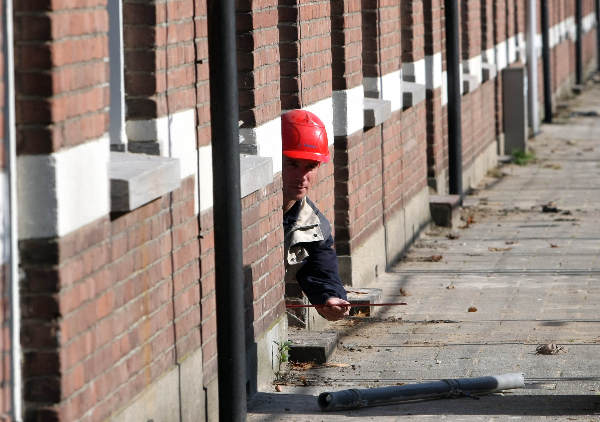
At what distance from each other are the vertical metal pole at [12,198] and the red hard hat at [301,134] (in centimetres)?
348

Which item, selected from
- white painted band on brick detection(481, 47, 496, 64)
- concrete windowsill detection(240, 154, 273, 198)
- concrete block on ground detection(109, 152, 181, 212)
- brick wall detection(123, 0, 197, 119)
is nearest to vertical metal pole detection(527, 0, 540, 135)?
white painted band on brick detection(481, 47, 496, 64)

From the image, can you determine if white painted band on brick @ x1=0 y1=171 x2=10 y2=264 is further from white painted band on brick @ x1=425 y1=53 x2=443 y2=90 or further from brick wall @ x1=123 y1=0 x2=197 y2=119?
white painted band on brick @ x1=425 y1=53 x2=443 y2=90

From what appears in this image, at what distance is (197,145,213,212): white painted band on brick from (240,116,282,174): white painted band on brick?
2.98ft

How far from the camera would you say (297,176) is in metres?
7.90

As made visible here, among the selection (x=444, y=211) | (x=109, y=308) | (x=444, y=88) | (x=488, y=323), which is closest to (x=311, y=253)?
(x=488, y=323)

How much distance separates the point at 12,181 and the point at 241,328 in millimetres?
1784

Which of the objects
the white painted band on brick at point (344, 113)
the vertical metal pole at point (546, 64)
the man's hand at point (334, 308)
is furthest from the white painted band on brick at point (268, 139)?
the vertical metal pole at point (546, 64)

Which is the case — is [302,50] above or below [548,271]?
above

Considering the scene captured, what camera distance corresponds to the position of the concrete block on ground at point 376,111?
10523 mm

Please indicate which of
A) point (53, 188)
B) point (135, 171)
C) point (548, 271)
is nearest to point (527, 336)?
point (548, 271)

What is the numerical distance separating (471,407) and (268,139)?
6.11 ft

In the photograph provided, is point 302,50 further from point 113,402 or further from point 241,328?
point 113,402

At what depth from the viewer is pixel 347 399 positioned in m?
6.78

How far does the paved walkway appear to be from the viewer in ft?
22.7
